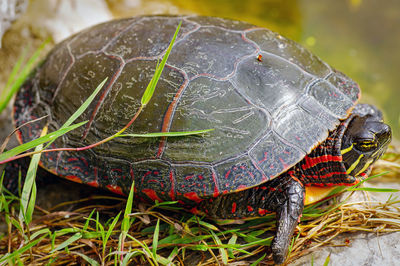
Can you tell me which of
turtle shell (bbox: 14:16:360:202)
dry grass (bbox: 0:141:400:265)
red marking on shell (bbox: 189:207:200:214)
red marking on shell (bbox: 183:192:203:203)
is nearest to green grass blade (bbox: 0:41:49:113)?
turtle shell (bbox: 14:16:360:202)

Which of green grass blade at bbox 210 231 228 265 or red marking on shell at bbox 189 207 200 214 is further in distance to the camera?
red marking on shell at bbox 189 207 200 214

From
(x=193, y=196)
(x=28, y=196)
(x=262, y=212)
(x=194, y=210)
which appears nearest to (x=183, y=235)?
(x=194, y=210)

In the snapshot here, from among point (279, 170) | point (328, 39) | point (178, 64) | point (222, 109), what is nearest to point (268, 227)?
point (279, 170)

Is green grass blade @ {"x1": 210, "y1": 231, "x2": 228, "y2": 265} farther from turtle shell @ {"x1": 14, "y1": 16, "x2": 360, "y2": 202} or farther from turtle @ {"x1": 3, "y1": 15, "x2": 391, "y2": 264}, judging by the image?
turtle shell @ {"x1": 14, "y1": 16, "x2": 360, "y2": 202}

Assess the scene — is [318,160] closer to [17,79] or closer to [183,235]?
[183,235]

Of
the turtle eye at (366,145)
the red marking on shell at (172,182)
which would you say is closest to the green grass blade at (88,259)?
the red marking on shell at (172,182)

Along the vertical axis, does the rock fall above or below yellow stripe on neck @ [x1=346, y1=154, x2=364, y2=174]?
above

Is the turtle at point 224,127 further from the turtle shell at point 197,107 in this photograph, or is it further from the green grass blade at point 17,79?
the green grass blade at point 17,79
